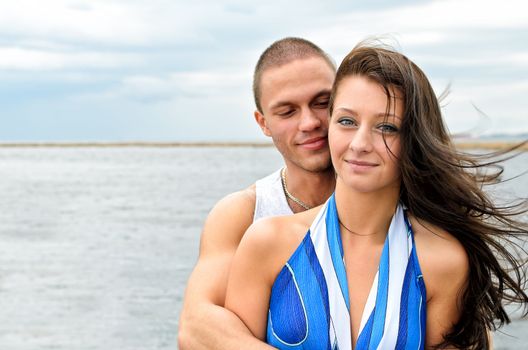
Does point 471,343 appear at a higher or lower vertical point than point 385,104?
lower

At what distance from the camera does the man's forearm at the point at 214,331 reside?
12.2ft

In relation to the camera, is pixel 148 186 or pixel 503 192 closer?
pixel 503 192

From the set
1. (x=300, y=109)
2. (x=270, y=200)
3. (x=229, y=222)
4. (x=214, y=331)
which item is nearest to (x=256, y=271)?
(x=214, y=331)

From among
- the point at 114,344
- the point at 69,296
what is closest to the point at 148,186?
the point at 69,296

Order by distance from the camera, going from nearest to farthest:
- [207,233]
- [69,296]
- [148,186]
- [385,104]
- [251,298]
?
[385,104], [251,298], [207,233], [69,296], [148,186]

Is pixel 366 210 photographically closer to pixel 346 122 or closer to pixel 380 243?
pixel 380 243

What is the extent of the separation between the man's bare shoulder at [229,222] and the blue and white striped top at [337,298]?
33.0 inches

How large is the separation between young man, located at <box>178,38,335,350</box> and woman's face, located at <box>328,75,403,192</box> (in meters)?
0.94

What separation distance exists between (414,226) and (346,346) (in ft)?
1.75

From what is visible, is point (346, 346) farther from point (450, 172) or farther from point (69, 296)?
point (69, 296)

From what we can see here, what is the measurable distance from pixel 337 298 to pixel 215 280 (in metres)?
0.94

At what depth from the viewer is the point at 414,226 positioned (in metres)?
3.67

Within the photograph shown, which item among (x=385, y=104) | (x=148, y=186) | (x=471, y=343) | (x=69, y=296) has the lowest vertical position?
(x=148, y=186)

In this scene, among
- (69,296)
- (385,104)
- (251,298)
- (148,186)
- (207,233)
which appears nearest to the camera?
(385,104)
